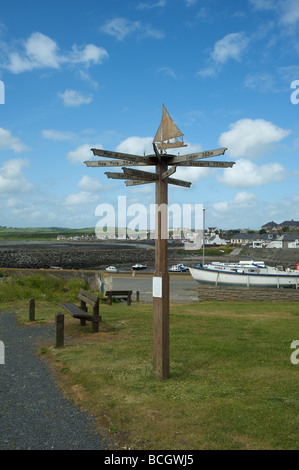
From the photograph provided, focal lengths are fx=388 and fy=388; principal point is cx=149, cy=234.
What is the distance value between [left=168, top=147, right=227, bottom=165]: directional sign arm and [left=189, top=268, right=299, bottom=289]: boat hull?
65.5 feet

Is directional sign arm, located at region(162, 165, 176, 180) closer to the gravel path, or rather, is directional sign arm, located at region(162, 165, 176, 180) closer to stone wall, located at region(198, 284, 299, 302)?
the gravel path

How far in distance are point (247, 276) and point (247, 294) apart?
4.94 metres

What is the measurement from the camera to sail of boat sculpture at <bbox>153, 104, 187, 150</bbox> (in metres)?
6.99

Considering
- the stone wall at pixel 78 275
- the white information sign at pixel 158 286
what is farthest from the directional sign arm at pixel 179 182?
the stone wall at pixel 78 275

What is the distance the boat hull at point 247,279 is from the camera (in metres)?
25.2

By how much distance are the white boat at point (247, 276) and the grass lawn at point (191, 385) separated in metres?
14.6

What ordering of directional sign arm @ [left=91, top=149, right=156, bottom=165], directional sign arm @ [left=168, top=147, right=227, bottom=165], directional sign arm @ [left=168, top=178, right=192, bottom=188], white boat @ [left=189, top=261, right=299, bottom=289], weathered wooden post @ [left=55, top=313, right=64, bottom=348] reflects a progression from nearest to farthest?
directional sign arm @ [left=168, top=147, right=227, bottom=165], directional sign arm @ [left=91, top=149, right=156, bottom=165], directional sign arm @ [left=168, top=178, right=192, bottom=188], weathered wooden post @ [left=55, top=313, right=64, bottom=348], white boat @ [left=189, top=261, right=299, bottom=289]

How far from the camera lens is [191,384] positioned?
6.46 meters

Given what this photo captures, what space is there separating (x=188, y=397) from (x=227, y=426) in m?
1.05

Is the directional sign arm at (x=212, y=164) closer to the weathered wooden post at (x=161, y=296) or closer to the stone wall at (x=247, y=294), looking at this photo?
the weathered wooden post at (x=161, y=296)

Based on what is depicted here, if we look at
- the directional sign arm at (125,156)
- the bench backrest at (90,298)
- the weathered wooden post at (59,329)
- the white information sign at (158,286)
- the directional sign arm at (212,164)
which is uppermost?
the directional sign arm at (125,156)

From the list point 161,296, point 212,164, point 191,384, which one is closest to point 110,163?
point 212,164

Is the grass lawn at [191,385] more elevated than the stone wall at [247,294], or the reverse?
the grass lawn at [191,385]

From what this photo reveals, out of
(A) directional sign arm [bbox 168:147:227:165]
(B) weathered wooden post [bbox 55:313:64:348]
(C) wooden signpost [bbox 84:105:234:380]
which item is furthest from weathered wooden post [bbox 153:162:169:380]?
(B) weathered wooden post [bbox 55:313:64:348]
